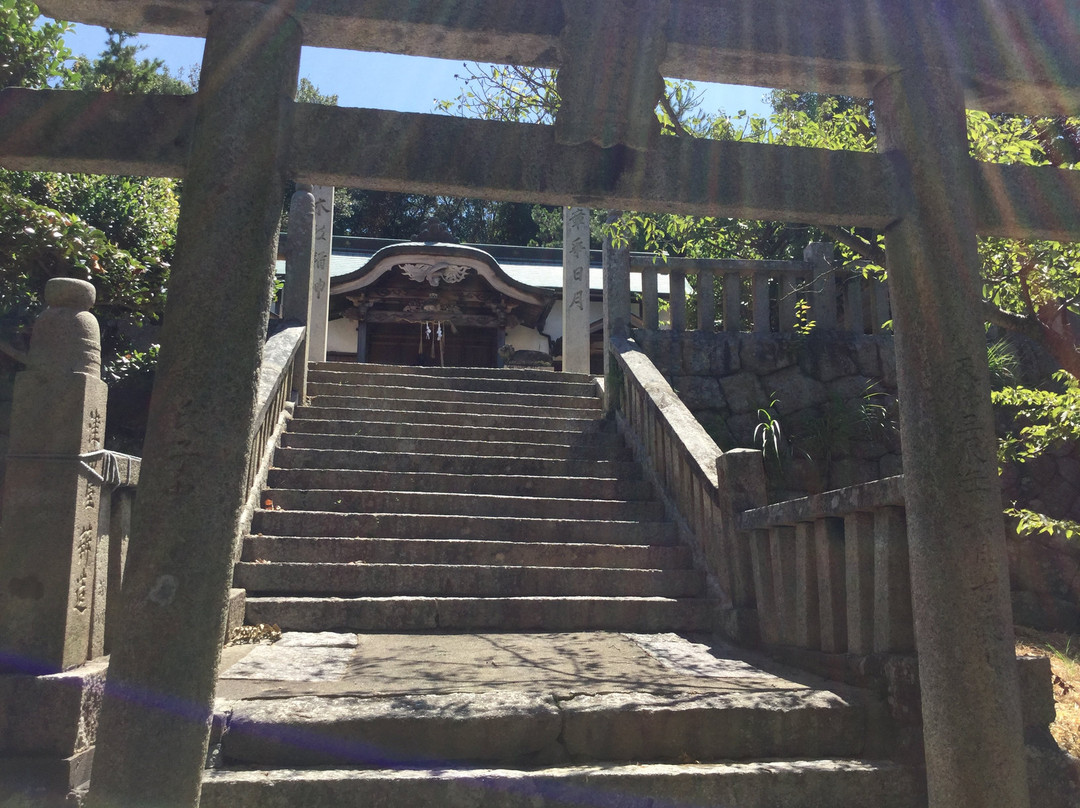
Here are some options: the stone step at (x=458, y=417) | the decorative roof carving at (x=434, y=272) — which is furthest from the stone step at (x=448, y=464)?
the decorative roof carving at (x=434, y=272)

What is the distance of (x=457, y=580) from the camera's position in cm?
465

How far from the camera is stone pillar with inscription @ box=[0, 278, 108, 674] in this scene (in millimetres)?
2332

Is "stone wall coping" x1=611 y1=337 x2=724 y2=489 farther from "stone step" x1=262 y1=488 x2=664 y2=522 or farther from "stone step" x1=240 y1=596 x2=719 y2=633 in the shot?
"stone step" x1=240 y1=596 x2=719 y2=633

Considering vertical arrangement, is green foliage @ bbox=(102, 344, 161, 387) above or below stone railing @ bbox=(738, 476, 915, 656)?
above

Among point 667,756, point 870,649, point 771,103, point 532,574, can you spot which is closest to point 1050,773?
point 870,649

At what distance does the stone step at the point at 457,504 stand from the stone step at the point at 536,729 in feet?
8.59

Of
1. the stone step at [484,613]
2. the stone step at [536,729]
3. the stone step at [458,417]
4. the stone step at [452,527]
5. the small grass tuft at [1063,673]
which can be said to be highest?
the stone step at [458,417]

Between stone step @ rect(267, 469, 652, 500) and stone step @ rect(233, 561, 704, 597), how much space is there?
1038 millimetres

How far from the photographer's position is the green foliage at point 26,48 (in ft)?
18.9

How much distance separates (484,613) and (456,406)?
2.89 m

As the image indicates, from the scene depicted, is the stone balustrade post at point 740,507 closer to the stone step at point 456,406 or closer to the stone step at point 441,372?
the stone step at point 456,406

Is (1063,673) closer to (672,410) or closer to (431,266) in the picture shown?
(672,410)

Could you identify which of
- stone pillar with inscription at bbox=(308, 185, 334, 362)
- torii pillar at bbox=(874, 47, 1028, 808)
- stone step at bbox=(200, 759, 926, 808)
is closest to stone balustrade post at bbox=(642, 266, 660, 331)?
stone pillar with inscription at bbox=(308, 185, 334, 362)

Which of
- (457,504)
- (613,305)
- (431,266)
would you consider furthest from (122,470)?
(431,266)
